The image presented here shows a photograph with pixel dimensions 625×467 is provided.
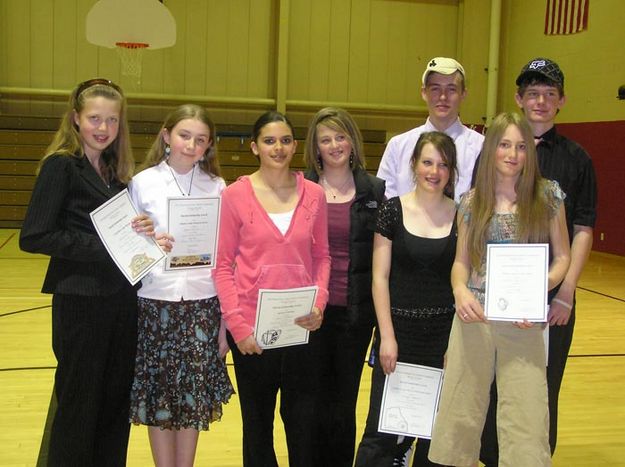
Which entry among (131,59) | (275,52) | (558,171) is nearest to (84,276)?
(558,171)

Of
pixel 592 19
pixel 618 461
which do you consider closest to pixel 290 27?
pixel 592 19

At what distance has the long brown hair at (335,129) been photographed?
309 cm

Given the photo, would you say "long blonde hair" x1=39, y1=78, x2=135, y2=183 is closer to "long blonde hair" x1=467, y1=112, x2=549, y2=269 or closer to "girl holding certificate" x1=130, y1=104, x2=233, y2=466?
"girl holding certificate" x1=130, y1=104, x2=233, y2=466

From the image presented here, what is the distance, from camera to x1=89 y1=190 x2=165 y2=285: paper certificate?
261 centimetres

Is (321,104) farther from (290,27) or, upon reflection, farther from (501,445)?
(501,445)

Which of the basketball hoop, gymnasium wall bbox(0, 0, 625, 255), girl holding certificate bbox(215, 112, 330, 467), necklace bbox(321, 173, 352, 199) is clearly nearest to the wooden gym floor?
girl holding certificate bbox(215, 112, 330, 467)

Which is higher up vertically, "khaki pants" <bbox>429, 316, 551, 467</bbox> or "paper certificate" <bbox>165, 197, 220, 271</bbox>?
"paper certificate" <bbox>165, 197, 220, 271</bbox>

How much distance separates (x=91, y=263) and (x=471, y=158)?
1.90m

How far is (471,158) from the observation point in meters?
3.48

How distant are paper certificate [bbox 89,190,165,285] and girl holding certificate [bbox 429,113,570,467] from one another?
1.20m

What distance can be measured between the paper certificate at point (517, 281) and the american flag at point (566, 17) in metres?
10.4

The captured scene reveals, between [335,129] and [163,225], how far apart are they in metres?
0.87

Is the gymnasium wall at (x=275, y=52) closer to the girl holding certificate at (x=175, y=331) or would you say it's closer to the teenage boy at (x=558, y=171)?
the teenage boy at (x=558, y=171)

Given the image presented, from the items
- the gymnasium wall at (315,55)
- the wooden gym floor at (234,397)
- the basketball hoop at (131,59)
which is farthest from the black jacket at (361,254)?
the gymnasium wall at (315,55)
